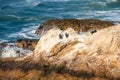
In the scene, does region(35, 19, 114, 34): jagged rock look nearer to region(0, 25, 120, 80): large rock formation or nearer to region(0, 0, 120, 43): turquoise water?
region(0, 0, 120, 43): turquoise water

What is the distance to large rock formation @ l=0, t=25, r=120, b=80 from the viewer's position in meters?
10.9

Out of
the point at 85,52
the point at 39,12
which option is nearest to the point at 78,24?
the point at 85,52

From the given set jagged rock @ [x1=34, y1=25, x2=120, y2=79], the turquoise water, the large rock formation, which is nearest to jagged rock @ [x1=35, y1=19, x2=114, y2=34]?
the turquoise water

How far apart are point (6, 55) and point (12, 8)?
30.9 metres

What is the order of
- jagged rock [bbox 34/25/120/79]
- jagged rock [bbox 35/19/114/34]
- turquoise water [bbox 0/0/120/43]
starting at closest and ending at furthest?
1. jagged rock [bbox 34/25/120/79]
2. jagged rock [bbox 35/19/114/34]
3. turquoise water [bbox 0/0/120/43]

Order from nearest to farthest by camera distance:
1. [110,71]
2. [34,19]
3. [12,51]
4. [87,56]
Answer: [110,71]
[87,56]
[12,51]
[34,19]

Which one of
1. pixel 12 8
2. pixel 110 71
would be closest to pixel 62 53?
pixel 110 71

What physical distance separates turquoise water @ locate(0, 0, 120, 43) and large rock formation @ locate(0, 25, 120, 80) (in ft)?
44.9

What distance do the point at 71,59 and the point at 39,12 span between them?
29508 millimetres

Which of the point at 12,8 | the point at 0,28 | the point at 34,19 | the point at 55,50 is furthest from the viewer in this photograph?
the point at 12,8

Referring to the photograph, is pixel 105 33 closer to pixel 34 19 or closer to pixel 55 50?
pixel 55 50

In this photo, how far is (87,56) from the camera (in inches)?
449

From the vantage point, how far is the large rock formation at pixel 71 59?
35.8 feet

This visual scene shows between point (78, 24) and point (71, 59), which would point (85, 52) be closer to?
point (71, 59)
